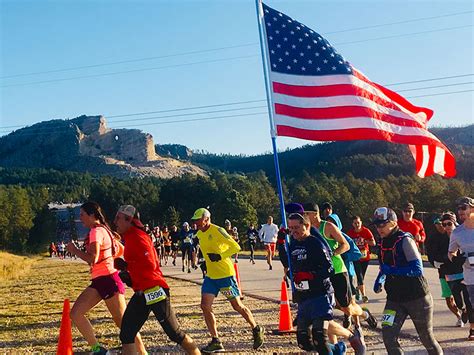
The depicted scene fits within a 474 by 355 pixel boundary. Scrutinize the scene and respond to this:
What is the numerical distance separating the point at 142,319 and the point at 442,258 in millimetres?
5159

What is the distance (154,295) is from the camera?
245 inches

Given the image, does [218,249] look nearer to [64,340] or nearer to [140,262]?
[140,262]

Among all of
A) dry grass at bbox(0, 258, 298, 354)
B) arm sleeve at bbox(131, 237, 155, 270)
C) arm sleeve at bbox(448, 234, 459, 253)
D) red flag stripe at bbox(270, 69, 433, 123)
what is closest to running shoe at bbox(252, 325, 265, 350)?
dry grass at bbox(0, 258, 298, 354)

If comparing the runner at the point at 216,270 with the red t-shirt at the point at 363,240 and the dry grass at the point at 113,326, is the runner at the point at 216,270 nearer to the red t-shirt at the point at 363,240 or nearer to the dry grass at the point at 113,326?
the dry grass at the point at 113,326

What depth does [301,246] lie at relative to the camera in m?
5.98

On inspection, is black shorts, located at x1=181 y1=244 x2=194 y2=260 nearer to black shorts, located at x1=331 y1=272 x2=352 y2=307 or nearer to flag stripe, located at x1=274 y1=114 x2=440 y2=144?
flag stripe, located at x1=274 y1=114 x2=440 y2=144

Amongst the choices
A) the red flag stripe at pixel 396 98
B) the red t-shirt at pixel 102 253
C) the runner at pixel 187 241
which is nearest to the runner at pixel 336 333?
the red t-shirt at pixel 102 253

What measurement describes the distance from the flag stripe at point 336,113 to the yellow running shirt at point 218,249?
2.23 m

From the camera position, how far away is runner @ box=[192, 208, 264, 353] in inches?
307

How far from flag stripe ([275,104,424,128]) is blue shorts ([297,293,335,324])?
3.80 meters

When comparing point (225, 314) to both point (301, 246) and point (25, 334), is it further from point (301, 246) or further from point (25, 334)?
point (301, 246)

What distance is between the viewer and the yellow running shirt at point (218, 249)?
7961 millimetres

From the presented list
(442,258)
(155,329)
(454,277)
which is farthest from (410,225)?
(155,329)

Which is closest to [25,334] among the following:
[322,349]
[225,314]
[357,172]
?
[225,314]
